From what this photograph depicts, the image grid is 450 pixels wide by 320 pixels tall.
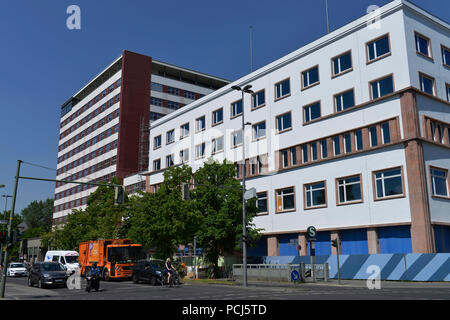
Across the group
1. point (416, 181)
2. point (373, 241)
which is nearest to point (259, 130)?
point (373, 241)

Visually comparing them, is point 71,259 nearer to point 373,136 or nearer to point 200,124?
point 200,124

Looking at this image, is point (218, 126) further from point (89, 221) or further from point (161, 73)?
point (161, 73)

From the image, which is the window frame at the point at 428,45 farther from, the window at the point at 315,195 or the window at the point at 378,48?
the window at the point at 315,195

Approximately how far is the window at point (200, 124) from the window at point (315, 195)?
62.3 ft

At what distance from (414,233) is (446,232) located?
10.8 feet

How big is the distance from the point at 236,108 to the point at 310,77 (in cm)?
1080

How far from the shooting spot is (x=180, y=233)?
33.7 m

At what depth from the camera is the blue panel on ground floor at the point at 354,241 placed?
106 feet

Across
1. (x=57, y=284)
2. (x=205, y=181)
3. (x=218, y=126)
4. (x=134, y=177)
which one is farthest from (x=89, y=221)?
(x=57, y=284)

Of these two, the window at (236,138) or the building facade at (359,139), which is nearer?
the building facade at (359,139)

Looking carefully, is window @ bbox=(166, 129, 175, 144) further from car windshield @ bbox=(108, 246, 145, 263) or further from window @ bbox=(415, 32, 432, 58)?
window @ bbox=(415, 32, 432, 58)

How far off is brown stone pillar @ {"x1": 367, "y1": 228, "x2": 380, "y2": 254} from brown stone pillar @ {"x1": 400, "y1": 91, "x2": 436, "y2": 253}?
119 inches

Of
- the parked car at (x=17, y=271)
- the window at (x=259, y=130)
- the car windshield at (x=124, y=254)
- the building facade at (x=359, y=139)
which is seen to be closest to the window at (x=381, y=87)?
the building facade at (x=359, y=139)

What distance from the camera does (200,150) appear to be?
171ft
